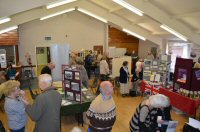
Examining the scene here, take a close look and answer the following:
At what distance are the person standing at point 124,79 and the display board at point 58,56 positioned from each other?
2.22 meters

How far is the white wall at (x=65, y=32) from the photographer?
11094 millimetres

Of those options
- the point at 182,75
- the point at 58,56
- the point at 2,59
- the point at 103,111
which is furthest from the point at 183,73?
the point at 2,59

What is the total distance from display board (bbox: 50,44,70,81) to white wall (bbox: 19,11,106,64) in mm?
4568

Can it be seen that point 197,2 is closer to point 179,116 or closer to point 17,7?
point 179,116

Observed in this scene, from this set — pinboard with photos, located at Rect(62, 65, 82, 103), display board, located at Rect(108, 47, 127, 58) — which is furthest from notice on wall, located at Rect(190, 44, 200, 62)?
pinboard with photos, located at Rect(62, 65, 82, 103)

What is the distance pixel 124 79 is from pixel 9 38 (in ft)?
20.2

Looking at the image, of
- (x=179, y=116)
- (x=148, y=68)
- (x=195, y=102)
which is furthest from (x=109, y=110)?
(x=148, y=68)

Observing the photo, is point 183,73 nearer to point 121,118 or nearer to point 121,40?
point 121,118

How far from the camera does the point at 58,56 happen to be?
741 centimetres

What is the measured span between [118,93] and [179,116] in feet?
9.38

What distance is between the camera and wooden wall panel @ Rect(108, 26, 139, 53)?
12867mm

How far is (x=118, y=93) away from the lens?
823 centimetres

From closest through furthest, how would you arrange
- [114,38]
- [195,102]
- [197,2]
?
[197,2] → [195,102] → [114,38]

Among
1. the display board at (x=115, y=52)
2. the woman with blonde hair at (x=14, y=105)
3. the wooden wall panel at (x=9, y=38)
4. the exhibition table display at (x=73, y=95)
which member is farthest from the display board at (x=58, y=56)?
the display board at (x=115, y=52)
